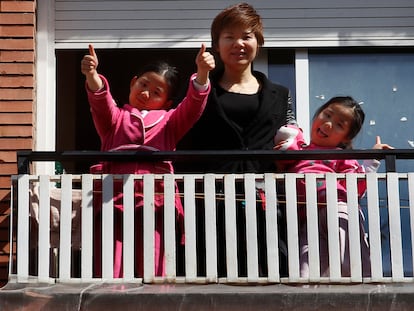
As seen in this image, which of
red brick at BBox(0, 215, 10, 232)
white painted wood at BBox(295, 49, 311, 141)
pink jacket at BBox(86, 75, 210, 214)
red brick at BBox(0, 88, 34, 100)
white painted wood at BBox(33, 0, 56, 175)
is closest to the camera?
pink jacket at BBox(86, 75, 210, 214)

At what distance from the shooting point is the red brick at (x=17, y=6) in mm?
9344

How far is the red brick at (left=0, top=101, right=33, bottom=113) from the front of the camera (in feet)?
30.1

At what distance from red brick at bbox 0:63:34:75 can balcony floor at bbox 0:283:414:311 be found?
196 centimetres

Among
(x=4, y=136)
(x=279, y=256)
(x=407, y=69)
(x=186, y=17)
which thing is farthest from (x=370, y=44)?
A: (x=4, y=136)

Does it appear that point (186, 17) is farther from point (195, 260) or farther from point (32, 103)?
point (195, 260)

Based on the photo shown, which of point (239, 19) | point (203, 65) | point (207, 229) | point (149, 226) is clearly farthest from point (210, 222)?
point (239, 19)

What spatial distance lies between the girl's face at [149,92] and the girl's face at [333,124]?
104 centimetres

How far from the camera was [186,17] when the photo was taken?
9.68 m

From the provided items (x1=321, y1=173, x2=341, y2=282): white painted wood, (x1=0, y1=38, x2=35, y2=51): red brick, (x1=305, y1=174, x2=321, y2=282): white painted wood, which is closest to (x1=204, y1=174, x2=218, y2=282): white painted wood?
(x1=305, y1=174, x2=321, y2=282): white painted wood

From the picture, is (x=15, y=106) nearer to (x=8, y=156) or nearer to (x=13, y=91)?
(x=13, y=91)

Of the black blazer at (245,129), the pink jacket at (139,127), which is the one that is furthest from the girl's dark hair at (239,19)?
the pink jacket at (139,127)

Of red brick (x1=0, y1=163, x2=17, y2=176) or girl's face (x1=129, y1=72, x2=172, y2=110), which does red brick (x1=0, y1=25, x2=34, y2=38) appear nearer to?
red brick (x1=0, y1=163, x2=17, y2=176)

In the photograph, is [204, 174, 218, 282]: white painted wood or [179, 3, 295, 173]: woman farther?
[179, 3, 295, 173]: woman

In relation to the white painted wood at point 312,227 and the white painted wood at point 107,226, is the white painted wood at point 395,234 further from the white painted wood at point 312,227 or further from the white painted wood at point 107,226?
the white painted wood at point 107,226
